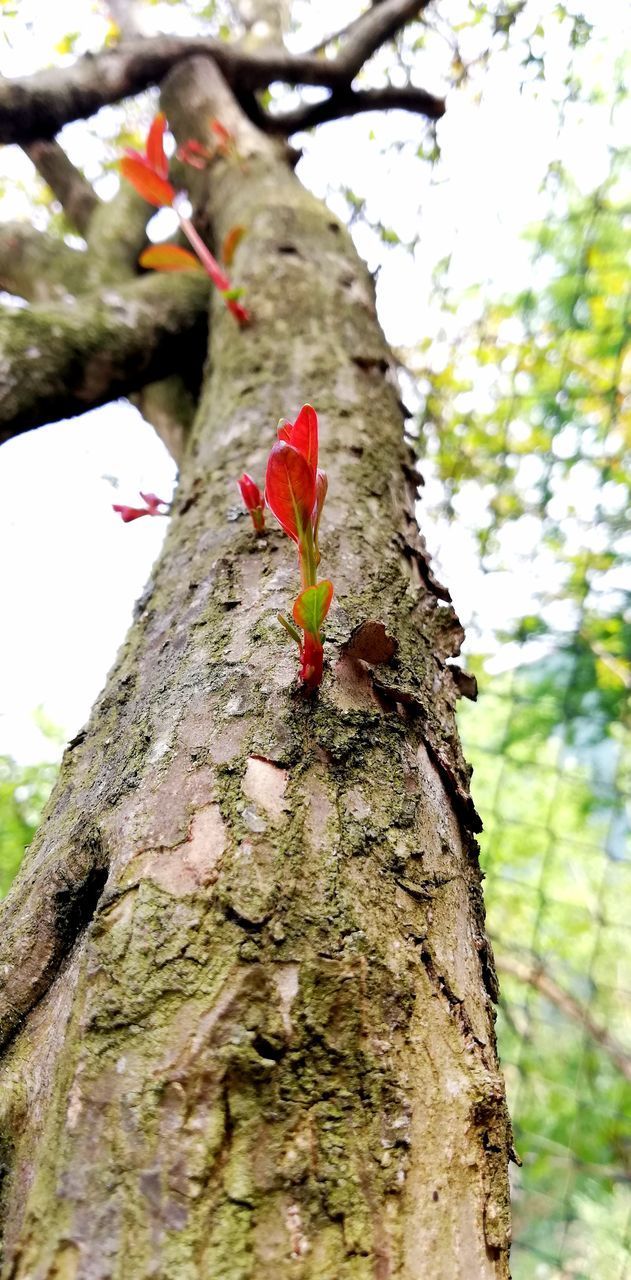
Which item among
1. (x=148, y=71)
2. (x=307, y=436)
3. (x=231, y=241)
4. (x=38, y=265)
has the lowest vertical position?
(x=307, y=436)

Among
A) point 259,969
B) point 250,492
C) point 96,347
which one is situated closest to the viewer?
point 259,969

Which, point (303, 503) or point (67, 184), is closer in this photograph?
point (303, 503)

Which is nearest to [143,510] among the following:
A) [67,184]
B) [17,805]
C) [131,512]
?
[131,512]

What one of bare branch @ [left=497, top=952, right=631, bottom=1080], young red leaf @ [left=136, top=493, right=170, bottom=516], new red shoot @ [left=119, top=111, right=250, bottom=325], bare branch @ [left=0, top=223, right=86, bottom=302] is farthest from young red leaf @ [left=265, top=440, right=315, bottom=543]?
bare branch @ [left=497, top=952, right=631, bottom=1080]

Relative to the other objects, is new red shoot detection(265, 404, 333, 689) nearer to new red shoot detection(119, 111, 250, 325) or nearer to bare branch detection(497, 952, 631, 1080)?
new red shoot detection(119, 111, 250, 325)

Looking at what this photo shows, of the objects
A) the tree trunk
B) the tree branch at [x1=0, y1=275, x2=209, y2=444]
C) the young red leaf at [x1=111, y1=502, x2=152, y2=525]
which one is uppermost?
the tree branch at [x1=0, y1=275, x2=209, y2=444]

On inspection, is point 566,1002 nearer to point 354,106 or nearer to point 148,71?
point 354,106

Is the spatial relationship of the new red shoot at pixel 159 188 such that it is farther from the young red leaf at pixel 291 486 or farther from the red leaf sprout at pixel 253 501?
the young red leaf at pixel 291 486
